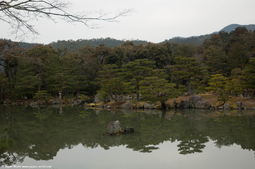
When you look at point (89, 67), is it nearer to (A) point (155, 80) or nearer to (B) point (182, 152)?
(A) point (155, 80)

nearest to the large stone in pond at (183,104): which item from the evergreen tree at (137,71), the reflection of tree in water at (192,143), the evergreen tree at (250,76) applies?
the evergreen tree at (137,71)

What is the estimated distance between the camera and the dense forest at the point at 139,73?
1540cm

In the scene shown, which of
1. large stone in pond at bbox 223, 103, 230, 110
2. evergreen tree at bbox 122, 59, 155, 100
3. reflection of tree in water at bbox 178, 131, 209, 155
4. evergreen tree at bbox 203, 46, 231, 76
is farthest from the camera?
evergreen tree at bbox 203, 46, 231, 76

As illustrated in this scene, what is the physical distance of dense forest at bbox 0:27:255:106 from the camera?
50.5ft

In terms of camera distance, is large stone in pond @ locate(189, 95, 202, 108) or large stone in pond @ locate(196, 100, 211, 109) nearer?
large stone in pond @ locate(196, 100, 211, 109)

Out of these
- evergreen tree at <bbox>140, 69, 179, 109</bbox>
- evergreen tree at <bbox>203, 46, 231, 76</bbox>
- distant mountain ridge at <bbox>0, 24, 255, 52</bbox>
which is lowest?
evergreen tree at <bbox>140, 69, 179, 109</bbox>

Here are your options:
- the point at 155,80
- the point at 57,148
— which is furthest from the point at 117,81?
the point at 57,148

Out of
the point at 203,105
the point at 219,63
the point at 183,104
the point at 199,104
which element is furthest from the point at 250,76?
the point at 219,63

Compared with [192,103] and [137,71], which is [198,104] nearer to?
[192,103]

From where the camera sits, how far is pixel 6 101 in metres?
23.4

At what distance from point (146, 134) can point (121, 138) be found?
1.00 meters

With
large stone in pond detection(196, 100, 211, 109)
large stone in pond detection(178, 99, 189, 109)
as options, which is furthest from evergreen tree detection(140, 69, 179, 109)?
large stone in pond detection(196, 100, 211, 109)

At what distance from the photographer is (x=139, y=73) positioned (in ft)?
59.7

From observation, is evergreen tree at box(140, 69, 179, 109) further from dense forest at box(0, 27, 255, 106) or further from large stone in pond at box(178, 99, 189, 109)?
large stone in pond at box(178, 99, 189, 109)
